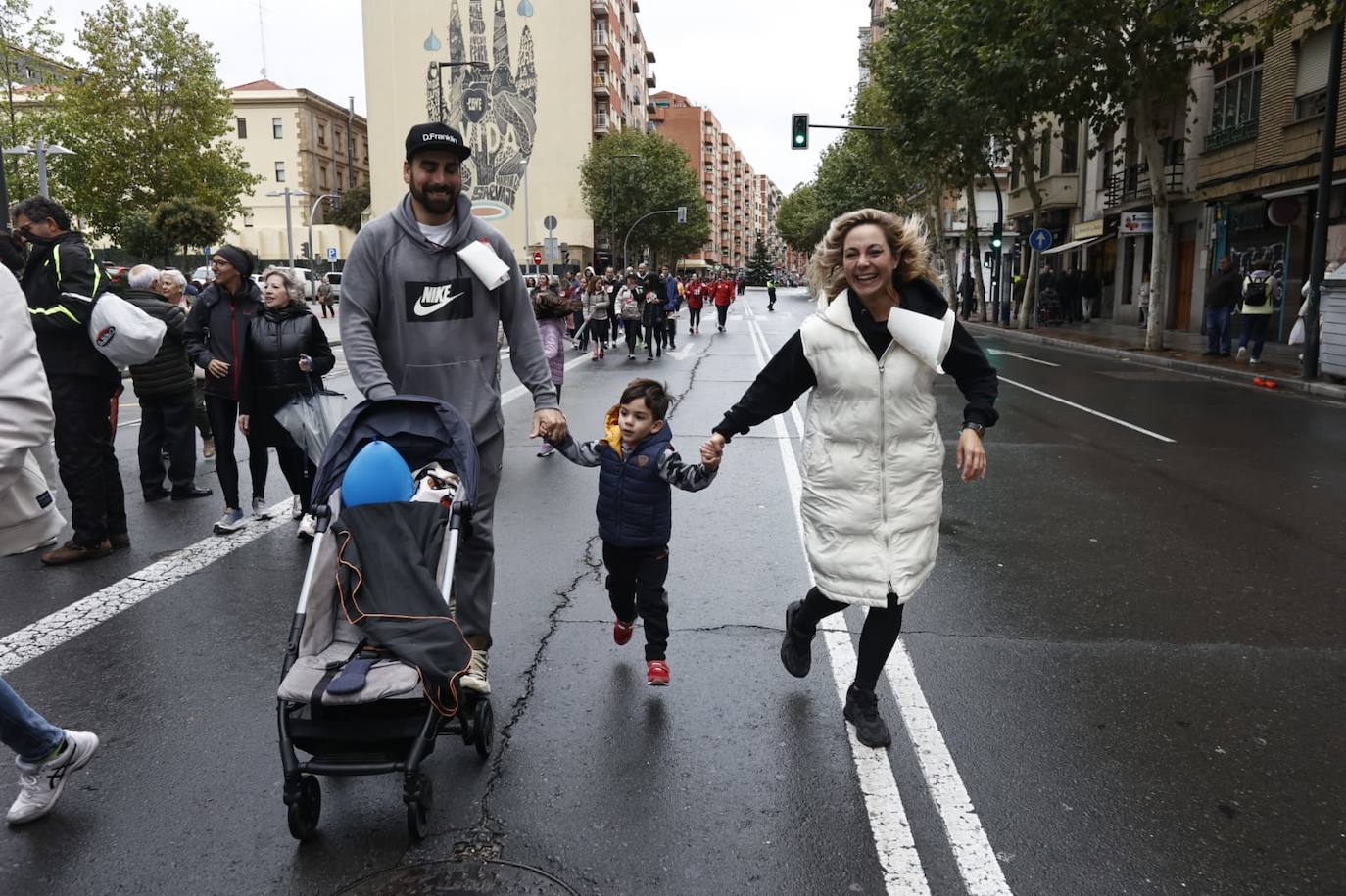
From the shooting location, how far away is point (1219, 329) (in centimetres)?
1994

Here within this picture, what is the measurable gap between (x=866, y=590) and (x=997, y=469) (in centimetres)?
567

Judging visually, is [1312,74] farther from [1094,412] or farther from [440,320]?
[440,320]

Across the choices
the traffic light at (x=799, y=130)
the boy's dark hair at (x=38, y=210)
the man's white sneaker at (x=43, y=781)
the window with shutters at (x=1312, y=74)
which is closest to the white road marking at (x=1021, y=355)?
the window with shutters at (x=1312, y=74)

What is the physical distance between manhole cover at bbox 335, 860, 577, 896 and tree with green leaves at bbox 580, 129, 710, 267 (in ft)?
208

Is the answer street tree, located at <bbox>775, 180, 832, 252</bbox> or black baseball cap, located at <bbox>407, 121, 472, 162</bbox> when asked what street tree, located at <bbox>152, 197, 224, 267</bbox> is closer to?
black baseball cap, located at <bbox>407, 121, 472, 162</bbox>

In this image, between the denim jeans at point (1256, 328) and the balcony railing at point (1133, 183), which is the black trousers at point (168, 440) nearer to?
the denim jeans at point (1256, 328)

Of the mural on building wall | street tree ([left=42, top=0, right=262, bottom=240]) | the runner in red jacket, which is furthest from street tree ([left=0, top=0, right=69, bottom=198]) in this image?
the mural on building wall

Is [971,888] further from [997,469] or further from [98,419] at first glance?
[997,469]

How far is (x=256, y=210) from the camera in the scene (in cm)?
7725

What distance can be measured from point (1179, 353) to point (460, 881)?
21.8 metres

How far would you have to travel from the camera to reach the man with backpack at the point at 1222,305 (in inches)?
759

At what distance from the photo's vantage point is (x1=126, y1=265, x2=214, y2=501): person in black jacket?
296 inches

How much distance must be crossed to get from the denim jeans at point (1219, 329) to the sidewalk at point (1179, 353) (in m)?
0.33

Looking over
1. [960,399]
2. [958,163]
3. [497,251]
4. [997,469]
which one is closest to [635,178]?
[958,163]
